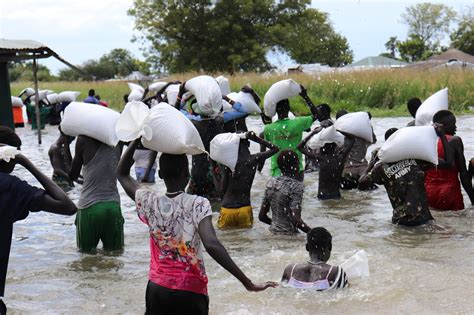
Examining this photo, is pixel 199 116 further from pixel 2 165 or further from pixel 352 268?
pixel 2 165

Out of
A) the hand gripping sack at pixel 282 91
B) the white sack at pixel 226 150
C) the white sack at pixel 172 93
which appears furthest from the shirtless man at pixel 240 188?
the white sack at pixel 172 93

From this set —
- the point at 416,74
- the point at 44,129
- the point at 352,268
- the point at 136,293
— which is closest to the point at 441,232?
the point at 352,268

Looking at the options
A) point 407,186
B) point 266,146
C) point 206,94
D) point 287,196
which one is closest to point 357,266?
point 287,196

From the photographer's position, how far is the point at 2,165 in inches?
157

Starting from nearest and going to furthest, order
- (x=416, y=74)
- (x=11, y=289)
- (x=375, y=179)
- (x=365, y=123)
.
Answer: (x=11, y=289), (x=375, y=179), (x=365, y=123), (x=416, y=74)

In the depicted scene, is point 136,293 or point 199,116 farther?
point 199,116

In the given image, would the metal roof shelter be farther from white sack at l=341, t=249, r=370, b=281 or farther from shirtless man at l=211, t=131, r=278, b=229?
white sack at l=341, t=249, r=370, b=281

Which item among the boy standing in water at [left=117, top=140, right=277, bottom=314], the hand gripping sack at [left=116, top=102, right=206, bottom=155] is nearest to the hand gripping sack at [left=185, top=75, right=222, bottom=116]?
the hand gripping sack at [left=116, top=102, right=206, bottom=155]

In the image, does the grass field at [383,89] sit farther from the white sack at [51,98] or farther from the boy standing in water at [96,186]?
the boy standing in water at [96,186]

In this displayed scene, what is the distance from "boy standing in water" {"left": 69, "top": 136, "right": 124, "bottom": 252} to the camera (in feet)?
20.8

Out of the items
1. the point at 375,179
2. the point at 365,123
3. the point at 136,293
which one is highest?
the point at 365,123

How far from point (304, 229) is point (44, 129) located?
57.3 feet

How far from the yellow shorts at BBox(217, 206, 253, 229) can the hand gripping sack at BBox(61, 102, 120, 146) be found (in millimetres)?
1736

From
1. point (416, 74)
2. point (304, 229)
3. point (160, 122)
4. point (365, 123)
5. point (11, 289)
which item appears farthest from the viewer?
point (416, 74)
